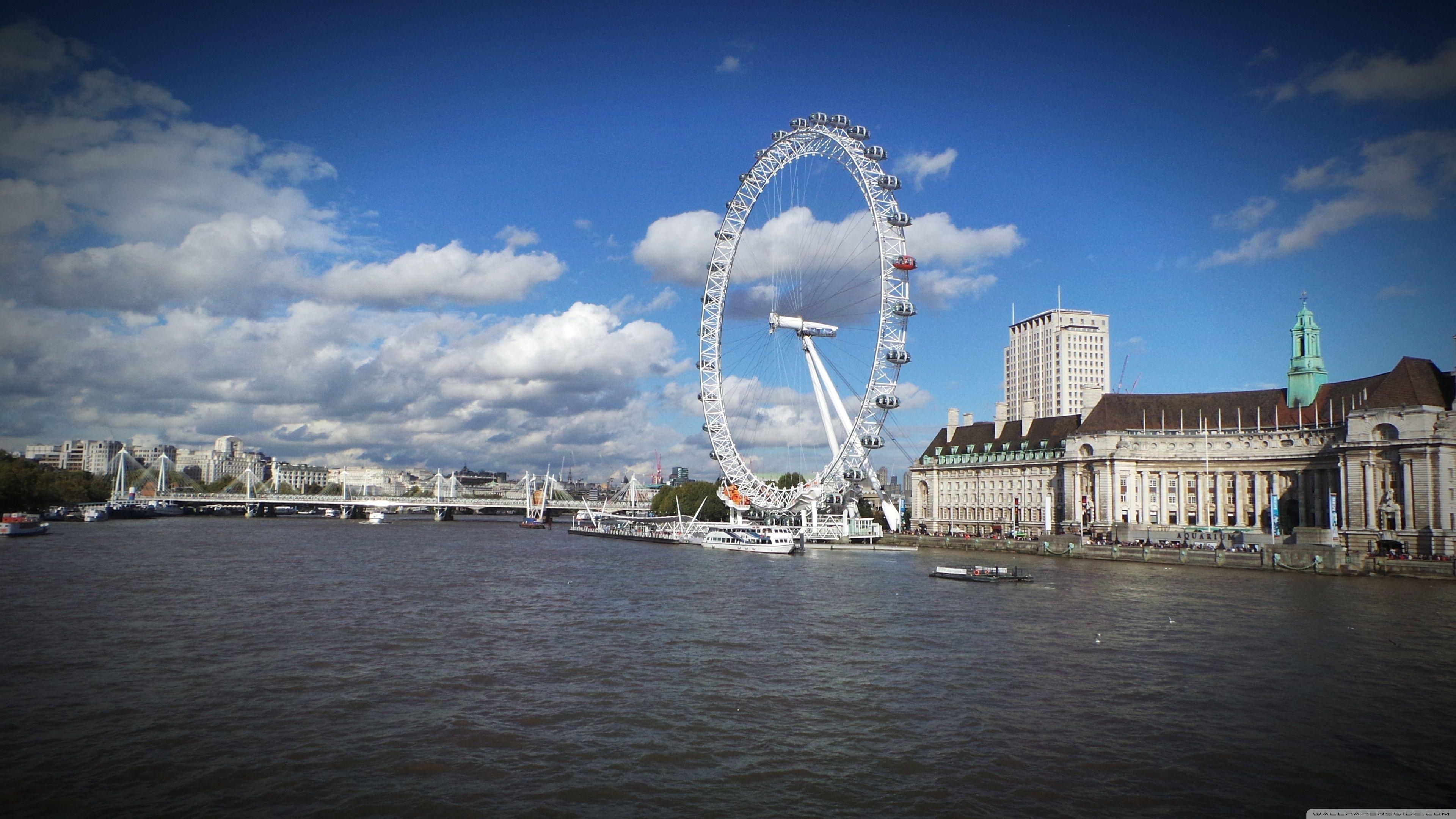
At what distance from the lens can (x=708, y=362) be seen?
3442 inches

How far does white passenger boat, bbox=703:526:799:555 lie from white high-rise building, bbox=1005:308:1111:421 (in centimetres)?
9337

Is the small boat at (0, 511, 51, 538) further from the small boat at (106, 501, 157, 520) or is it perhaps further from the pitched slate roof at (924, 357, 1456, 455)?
the pitched slate roof at (924, 357, 1456, 455)

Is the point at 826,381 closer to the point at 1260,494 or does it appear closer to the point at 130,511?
the point at 1260,494

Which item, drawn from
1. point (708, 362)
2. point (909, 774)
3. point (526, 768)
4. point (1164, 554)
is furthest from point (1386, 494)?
point (526, 768)

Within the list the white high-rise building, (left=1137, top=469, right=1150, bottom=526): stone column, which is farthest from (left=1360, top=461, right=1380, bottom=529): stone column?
the white high-rise building

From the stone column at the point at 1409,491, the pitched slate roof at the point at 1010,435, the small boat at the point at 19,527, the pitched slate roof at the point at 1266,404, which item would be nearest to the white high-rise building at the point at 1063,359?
the pitched slate roof at the point at 1010,435

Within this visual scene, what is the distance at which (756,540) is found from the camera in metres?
83.4

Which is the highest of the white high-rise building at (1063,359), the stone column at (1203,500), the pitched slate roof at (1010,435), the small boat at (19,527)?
the white high-rise building at (1063,359)

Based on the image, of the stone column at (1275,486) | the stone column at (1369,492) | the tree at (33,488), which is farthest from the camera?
the tree at (33,488)

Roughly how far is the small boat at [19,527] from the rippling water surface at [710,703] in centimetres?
4863

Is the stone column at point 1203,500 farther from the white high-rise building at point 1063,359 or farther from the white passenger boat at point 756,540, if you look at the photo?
the white high-rise building at point 1063,359

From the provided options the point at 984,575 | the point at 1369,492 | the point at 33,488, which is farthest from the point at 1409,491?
the point at 33,488

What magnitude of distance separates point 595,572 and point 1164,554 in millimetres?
43232

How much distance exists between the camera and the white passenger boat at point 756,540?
78.8 m
